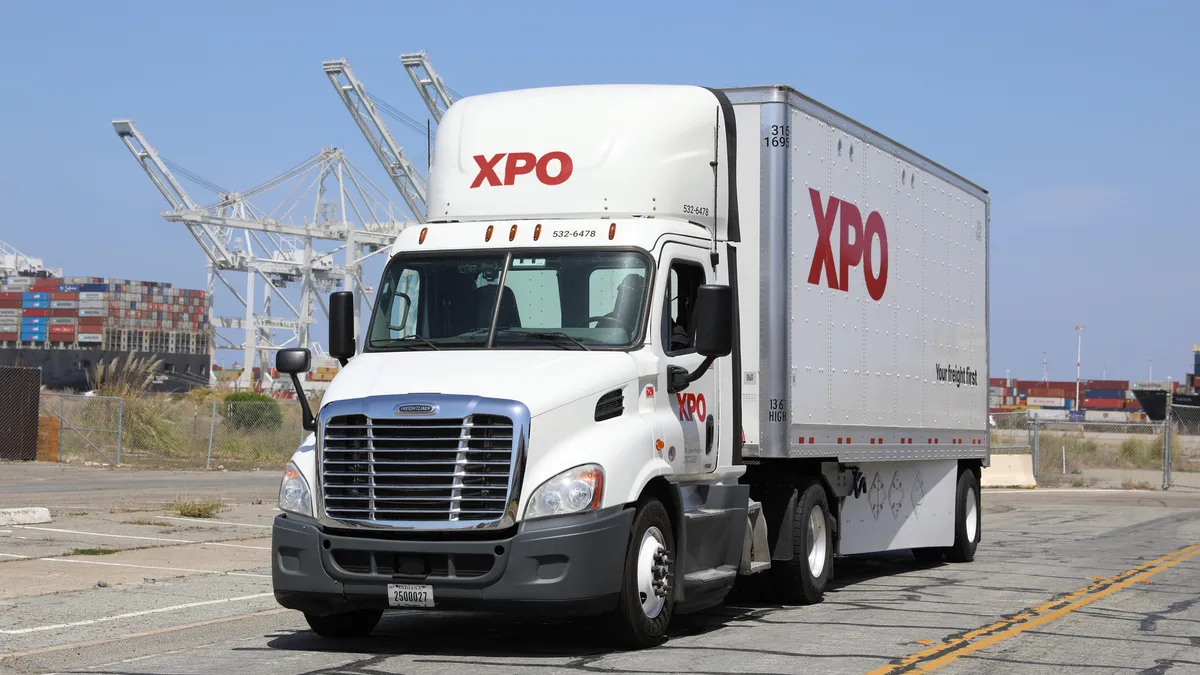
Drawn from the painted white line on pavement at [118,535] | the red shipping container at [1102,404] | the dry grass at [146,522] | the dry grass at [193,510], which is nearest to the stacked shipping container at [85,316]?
the red shipping container at [1102,404]

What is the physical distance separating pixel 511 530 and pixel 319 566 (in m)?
1.30

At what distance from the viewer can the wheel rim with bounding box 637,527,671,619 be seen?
9633mm

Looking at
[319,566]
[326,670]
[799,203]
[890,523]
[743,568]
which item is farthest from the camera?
[890,523]

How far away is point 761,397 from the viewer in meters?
12.0

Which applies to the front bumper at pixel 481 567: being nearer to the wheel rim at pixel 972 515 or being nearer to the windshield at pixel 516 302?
the windshield at pixel 516 302

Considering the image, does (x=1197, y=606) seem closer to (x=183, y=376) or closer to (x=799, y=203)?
(x=799, y=203)

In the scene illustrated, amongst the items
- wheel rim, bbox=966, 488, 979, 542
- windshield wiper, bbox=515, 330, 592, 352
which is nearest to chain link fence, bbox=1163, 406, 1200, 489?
wheel rim, bbox=966, 488, 979, 542

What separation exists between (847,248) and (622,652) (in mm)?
5363

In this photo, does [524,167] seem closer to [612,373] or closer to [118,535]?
[612,373]

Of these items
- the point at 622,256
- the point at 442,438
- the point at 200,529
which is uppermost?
the point at 622,256

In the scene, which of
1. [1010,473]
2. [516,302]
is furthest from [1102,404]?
[516,302]

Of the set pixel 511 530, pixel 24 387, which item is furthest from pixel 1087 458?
pixel 511 530

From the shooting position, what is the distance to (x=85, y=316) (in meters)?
170

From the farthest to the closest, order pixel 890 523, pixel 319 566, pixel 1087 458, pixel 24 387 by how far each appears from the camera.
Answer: pixel 1087 458, pixel 24 387, pixel 890 523, pixel 319 566
